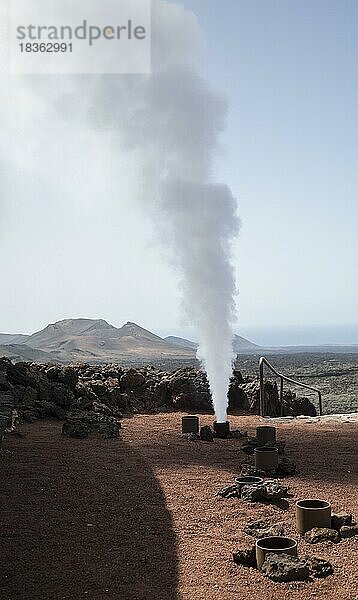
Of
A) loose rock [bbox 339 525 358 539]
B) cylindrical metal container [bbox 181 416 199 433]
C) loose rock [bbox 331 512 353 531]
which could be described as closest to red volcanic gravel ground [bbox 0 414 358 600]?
loose rock [bbox 339 525 358 539]

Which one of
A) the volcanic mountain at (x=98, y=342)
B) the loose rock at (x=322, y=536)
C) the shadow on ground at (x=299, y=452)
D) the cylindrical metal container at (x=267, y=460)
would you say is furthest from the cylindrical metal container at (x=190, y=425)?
the volcanic mountain at (x=98, y=342)

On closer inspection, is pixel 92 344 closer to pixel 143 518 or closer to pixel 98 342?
pixel 98 342

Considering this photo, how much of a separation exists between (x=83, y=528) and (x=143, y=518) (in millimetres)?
656

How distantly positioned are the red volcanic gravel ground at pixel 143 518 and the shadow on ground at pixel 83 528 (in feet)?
0.04

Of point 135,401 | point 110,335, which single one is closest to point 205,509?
point 135,401

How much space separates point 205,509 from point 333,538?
156cm

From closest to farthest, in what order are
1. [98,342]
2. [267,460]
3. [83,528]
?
1. [83,528]
2. [267,460]
3. [98,342]

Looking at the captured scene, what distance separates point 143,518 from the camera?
21.7 feet

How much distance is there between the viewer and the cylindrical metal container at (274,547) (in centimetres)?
523

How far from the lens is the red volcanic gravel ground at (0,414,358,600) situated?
4895mm

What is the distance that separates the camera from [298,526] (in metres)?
6.22

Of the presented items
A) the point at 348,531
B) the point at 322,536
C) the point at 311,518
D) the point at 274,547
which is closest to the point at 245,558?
the point at 274,547

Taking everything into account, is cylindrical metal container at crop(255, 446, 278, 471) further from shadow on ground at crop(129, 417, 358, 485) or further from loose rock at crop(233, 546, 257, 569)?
loose rock at crop(233, 546, 257, 569)

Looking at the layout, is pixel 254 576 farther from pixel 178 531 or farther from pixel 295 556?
pixel 178 531
